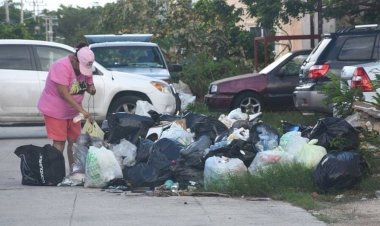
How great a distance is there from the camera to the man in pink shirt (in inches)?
404

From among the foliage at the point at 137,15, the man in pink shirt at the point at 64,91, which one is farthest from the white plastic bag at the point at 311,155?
the foliage at the point at 137,15

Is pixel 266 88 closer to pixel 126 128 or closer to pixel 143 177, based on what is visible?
pixel 126 128

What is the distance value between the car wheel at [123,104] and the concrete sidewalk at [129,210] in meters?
5.76

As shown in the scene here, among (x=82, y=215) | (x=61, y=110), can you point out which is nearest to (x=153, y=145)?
(x=61, y=110)

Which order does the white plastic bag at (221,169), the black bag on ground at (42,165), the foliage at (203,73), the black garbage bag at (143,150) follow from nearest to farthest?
the white plastic bag at (221,169) < the black bag on ground at (42,165) < the black garbage bag at (143,150) < the foliage at (203,73)

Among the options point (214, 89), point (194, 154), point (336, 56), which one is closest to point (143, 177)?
point (194, 154)

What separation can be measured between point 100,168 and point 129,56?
899 centimetres

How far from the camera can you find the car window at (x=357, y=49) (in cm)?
1441

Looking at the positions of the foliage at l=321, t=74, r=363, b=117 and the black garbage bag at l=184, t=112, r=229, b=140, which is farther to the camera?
the black garbage bag at l=184, t=112, r=229, b=140

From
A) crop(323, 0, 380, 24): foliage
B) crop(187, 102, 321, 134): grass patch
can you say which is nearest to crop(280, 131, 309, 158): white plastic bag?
crop(187, 102, 321, 134): grass patch

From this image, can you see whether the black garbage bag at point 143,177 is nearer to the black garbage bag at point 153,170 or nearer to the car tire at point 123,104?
the black garbage bag at point 153,170

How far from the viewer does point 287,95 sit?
17.6 metres

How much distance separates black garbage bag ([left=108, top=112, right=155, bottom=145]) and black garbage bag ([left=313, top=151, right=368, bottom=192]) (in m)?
2.64

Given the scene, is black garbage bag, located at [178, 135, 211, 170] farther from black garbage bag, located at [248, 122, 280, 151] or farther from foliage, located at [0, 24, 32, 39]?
foliage, located at [0, 24, 32, 39]
